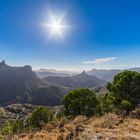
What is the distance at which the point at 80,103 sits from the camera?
6362 centimetres

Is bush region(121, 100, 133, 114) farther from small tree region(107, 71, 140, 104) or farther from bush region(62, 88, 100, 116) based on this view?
bush region(62, 88, 100, 116)

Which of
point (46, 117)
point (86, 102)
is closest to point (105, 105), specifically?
point (86, 102)

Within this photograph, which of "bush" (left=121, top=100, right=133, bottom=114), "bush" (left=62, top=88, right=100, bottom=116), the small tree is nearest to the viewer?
"bush" (left=121, top=100, right=133, bottom=114)

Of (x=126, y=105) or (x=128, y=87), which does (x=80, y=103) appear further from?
(x=126, y=105)

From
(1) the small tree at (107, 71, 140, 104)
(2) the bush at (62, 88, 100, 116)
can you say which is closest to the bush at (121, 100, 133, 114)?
(1) the small tree at (107, 71, 140, 104)

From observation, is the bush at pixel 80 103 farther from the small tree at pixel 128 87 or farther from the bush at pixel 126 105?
the bush at pixel 126 105

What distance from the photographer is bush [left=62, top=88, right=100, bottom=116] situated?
6380cm

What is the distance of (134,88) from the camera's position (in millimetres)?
49469

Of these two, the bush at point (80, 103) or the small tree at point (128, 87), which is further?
the bush at point (80, 103)

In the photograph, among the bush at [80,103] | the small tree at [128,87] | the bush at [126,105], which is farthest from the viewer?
the bush at [80,103]

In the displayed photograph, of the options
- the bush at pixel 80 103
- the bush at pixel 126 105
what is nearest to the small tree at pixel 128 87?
the bush at pixel 126 105

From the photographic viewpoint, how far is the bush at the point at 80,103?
63.8 m

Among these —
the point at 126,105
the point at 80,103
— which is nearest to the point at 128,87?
the point at 126,105

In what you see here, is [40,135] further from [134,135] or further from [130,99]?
[130,99]
